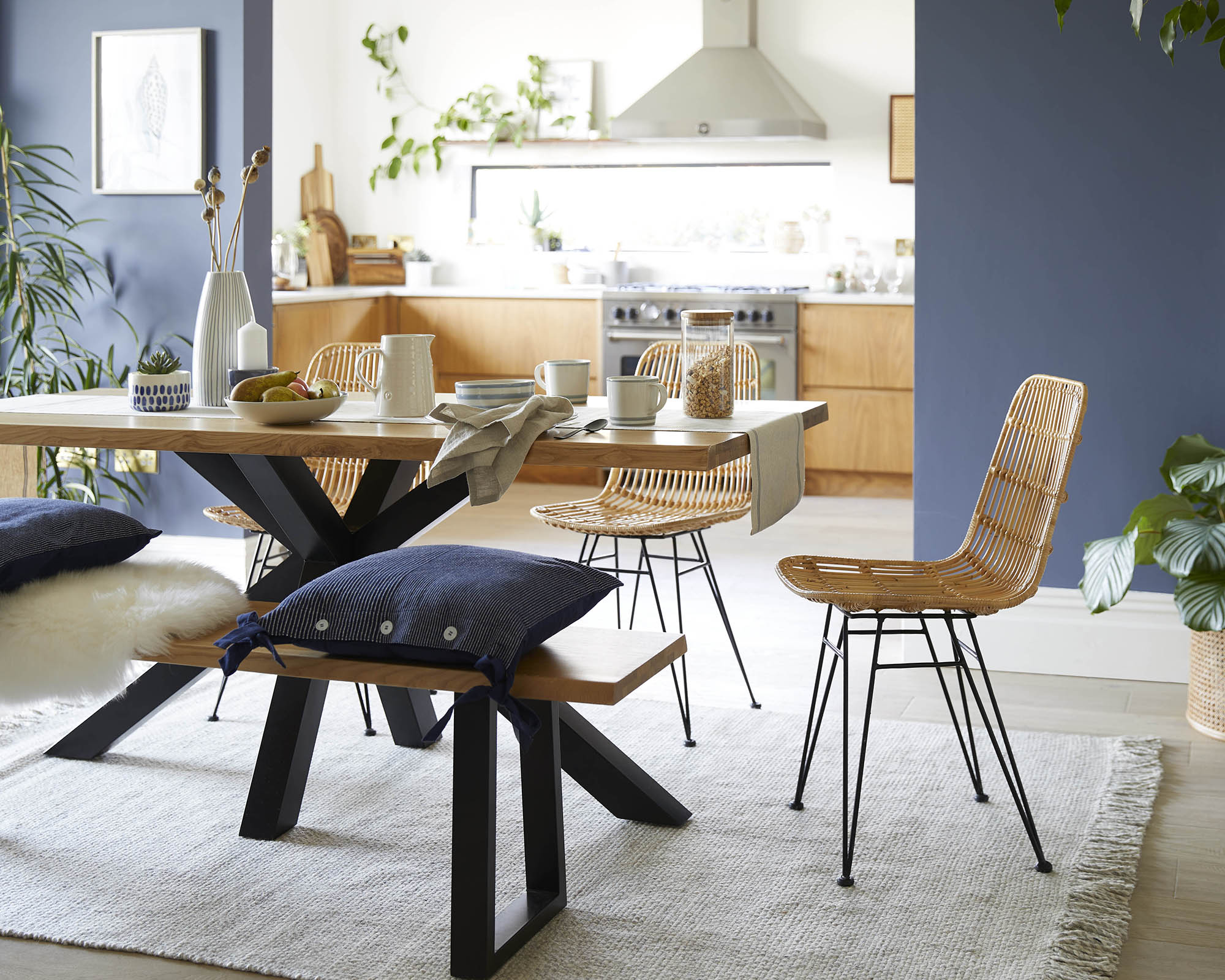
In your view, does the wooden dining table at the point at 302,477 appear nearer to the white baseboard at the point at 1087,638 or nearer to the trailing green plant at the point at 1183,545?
the trailing green plant at the point at 1183,545

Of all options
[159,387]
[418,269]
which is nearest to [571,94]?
[418,269]

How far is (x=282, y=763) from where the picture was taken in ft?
8.04

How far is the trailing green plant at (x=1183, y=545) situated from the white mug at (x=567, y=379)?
124 centimetres

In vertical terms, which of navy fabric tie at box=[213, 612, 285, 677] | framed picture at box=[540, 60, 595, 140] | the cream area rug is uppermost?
framed picture at box=[540, 60, 595, 140]

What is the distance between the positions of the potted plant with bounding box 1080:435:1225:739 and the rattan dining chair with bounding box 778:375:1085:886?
0.39 metres

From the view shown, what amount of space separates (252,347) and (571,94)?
14.8 ft

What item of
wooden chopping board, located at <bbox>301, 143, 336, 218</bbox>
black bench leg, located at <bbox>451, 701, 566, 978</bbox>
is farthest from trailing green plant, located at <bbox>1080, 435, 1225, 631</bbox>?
wooden chopping board, located at <bbox>301, 143, 336, 218</bbox>

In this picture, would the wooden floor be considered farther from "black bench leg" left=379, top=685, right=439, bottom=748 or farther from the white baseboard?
"black bench leg" left=379, top=685, right=439, bottom=748

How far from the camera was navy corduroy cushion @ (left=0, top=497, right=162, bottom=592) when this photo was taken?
7.35ft

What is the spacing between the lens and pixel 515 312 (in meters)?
6.29

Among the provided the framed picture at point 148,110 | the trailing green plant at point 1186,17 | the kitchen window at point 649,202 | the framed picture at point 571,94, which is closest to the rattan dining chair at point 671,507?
the trailing green plant at point 1186,17

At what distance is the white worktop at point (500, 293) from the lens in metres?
5.80

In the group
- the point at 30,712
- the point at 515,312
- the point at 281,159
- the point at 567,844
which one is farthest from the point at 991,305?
the point at 281,159

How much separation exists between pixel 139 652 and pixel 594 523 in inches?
45.4
